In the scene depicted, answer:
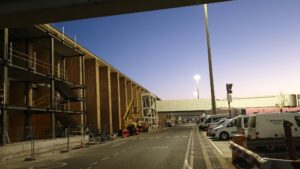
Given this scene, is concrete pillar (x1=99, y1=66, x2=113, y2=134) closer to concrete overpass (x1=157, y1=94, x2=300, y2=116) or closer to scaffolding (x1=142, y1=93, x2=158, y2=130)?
scaffolding (x1=142, y1=93, x2=158, y2=130)

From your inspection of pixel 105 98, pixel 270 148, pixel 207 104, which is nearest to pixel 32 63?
pixel 105 98

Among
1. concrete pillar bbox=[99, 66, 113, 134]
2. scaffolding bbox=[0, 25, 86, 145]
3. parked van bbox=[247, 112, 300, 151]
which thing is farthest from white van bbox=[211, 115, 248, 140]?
concrete pillar bbox=[99, 66, 113, 134]

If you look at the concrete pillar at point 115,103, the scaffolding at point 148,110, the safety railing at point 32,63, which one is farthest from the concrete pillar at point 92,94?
the scaffolding at point 148,110

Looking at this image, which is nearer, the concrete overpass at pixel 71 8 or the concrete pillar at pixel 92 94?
the concrete overpass at pixel 71 8

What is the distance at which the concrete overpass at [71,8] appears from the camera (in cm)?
966

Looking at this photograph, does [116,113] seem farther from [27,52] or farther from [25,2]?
[25,2]

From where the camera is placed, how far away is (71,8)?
9.90 meters

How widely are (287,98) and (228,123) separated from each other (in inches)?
893

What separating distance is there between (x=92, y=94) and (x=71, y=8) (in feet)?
134

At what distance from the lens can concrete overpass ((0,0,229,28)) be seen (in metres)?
9.66

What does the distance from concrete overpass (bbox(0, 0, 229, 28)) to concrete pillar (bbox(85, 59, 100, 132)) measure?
39.5 meters

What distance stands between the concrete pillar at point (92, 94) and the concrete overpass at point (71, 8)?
39.5m

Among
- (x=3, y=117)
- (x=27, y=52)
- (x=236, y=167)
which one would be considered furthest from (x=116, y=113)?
(x=236, y=167)

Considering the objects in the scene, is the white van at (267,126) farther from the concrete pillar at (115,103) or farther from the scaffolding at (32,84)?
the concrete pillar at (115,103)
